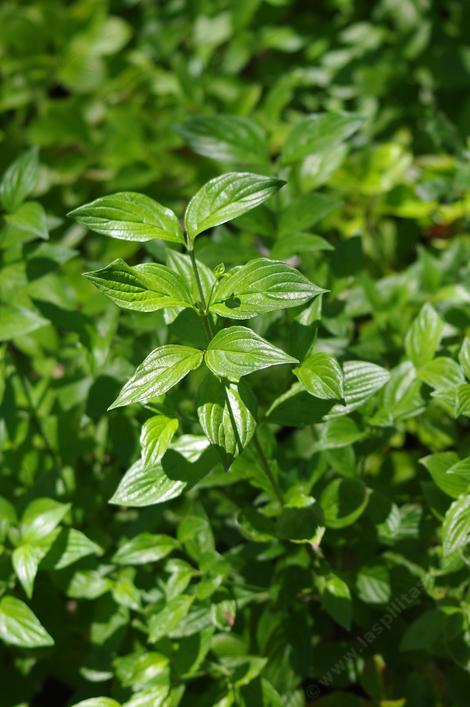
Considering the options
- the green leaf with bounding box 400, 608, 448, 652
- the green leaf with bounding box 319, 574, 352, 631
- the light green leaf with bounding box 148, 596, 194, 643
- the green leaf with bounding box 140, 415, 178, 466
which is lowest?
the green leaf with bounding box 400, 608, 448, 652

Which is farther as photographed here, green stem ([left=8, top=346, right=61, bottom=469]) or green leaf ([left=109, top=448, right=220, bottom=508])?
green stem ([left=8, top=346, right=61, bottom=469])

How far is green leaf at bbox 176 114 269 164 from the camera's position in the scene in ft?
5.96

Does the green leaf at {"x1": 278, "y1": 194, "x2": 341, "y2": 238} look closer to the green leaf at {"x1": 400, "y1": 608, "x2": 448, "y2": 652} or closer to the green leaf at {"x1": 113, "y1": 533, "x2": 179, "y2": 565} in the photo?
the green leaf at {"x1": 113, "y1": 533, "x2": 179, "y2": 565}

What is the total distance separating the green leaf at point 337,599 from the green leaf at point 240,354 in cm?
58

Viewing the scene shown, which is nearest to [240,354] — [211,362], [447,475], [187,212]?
[211,362]

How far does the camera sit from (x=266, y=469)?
1.47 meters

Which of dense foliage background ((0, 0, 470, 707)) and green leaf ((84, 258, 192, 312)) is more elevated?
green leaf ((84, 258, 192, 312))

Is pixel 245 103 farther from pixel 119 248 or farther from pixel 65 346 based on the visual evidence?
pixel 65 346

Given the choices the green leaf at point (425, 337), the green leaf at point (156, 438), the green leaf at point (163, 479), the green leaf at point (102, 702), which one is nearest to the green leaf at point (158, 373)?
the green leaf at point (156, 438)

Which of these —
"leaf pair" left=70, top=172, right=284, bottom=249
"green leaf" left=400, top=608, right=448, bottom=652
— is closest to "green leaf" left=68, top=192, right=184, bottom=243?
"leaf pair" left=70, top=172, right=284, bottom=249

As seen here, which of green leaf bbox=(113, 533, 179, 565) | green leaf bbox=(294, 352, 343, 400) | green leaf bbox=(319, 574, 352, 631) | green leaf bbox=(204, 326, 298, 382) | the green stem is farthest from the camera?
the green stem

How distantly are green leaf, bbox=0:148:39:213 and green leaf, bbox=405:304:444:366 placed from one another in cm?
95

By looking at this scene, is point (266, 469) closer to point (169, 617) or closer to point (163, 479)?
point (163, 479)

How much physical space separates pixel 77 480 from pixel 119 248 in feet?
3.31
